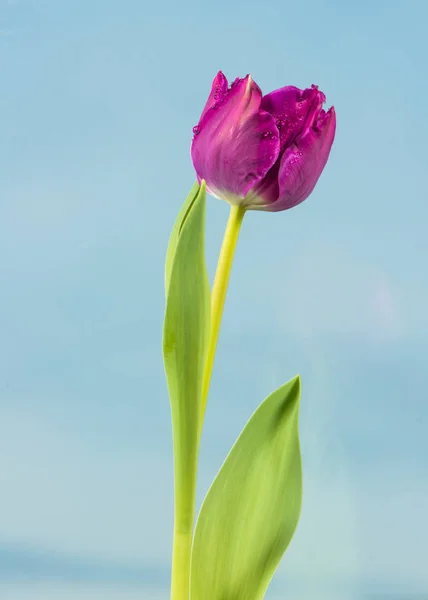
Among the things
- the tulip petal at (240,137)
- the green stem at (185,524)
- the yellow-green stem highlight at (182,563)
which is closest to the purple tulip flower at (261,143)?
the tulip petal at (240,137)

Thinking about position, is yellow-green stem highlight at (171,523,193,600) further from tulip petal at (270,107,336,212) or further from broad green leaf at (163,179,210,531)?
tulip petal at (270,107,336,212)

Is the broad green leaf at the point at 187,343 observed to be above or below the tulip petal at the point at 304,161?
below

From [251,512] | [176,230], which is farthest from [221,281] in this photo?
[251,512]

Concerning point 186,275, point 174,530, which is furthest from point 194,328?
point 174,530

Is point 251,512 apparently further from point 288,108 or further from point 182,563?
point 288,108

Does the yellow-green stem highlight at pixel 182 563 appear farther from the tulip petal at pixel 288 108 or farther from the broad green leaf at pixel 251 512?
the tulip petal at pixel 288 108
